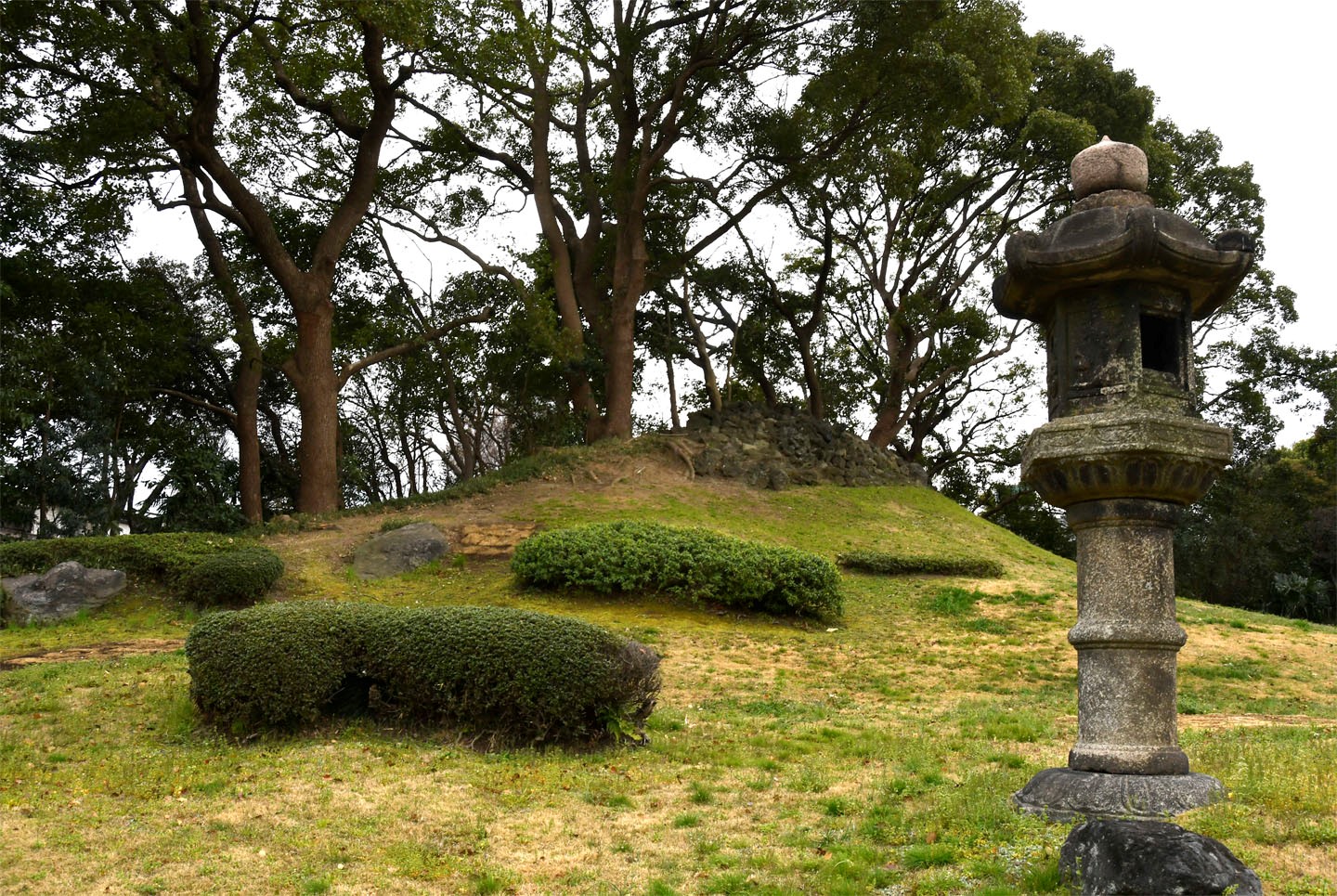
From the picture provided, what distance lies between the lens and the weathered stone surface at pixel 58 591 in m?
13.3

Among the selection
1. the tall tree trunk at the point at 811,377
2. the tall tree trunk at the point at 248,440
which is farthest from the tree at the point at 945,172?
the tall tree trunk at the point at 248,440

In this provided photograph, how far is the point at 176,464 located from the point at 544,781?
66.7 ft

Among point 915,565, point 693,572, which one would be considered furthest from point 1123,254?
point 915,565

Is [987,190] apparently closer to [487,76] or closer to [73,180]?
[487,76]

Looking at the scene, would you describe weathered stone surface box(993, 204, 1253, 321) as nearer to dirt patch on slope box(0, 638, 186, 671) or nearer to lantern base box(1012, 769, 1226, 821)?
lantern base box(1012, 769, 1226, 821)

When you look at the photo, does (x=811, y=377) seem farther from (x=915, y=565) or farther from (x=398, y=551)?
(x=398, y=551)

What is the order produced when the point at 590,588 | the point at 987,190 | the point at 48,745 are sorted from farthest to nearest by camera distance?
the point at 987,190 → the point at 590,588 → the point at 48,745

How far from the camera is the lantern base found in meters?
5.18

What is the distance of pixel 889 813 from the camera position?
6004mm

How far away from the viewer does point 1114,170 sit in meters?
6.01

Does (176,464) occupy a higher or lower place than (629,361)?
lower

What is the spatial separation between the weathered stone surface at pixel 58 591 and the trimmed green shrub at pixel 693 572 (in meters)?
5.17

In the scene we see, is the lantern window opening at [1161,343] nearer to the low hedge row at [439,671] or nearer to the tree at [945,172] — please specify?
the low hedge row at [439,671]

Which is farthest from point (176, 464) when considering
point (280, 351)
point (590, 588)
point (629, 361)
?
point (590, 588)
